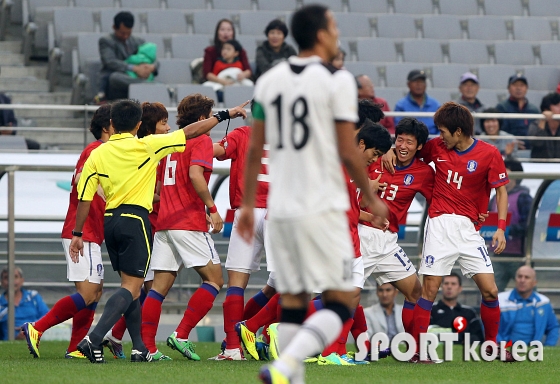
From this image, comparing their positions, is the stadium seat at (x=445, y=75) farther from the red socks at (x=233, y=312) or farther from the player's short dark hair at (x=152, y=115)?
the red socks at (x=233, y=312)

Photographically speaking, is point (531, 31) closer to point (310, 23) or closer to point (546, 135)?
point (546, 135)

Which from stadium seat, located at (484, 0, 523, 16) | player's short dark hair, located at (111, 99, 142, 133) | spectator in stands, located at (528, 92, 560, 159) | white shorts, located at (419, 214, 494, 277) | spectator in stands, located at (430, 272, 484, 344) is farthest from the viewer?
stadium seat, located at (484, 0, 523, 16)

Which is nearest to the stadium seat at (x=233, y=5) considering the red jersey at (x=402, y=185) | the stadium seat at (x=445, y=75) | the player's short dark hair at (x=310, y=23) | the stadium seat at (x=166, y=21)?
the stadium seat at (x=166, y=21)

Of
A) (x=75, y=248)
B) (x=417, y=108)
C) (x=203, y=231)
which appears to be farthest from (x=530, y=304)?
(x=75, y=248)

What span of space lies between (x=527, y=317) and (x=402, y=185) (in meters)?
3.30

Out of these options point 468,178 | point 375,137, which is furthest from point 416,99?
point 375,137

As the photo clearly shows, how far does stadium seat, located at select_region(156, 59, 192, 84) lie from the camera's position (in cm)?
1381

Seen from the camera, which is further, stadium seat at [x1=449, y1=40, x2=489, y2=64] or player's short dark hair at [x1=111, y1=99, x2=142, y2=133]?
stadium seat at [x1=449, y1=40, x2=489, y2=64]

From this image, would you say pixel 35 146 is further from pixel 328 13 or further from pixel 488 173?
pixel 328 13

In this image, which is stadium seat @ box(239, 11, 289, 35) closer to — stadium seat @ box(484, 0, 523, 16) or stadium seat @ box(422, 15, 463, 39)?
stadium seat @ box(422, 15, 463, 39)

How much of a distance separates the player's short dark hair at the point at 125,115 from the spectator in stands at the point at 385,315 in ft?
14.0

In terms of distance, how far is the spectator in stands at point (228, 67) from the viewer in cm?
1286

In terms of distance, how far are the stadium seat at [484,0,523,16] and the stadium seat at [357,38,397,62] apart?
87.3 inches

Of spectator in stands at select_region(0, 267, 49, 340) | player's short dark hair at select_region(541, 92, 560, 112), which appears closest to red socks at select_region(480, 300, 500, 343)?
spectator in stands at select_region(0, 267, 49, 340)
